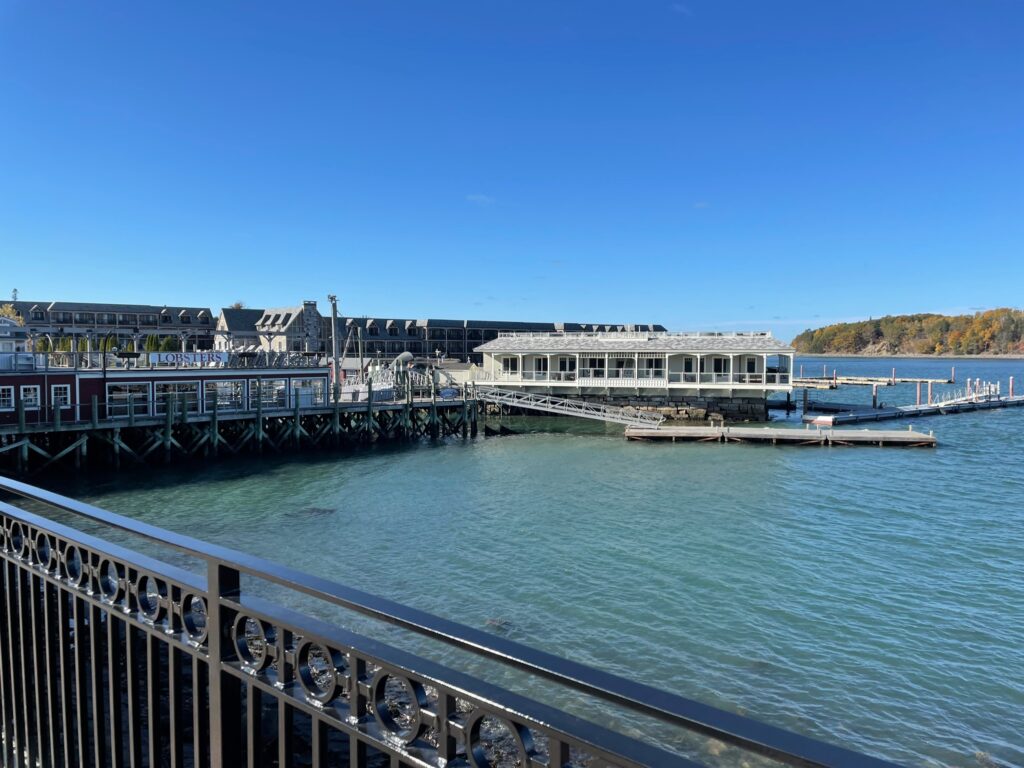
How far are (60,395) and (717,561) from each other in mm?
26852

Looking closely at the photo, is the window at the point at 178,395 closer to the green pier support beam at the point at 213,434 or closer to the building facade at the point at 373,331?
the green pier support beam at the point at 213,434

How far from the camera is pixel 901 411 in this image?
55000 millimetres

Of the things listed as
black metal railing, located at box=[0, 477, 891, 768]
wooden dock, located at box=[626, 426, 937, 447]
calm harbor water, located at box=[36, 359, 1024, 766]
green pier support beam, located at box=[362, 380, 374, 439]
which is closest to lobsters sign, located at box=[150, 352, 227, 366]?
green pier support beam, located at box=[362, 380, 374, 439]

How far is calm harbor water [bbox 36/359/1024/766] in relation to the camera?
11.2 m

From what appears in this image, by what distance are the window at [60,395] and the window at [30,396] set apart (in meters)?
0.56

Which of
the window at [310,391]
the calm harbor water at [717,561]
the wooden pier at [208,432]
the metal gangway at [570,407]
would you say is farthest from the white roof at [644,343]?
the window at [310,391]

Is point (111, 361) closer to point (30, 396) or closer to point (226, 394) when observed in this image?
point (226, 394)

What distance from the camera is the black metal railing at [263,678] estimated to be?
6.13 ft

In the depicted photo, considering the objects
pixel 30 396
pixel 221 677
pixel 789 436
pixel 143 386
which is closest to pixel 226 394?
pixel 143 386

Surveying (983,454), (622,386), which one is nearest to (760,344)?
(622,386)

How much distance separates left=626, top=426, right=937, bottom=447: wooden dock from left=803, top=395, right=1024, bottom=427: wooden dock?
6.56 metres

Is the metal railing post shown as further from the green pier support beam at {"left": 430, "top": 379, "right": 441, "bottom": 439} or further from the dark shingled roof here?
the dark shingled roof

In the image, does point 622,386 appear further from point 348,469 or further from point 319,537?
point 319,537

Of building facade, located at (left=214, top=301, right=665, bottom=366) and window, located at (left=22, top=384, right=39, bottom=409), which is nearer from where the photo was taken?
window, located at (left=22, top=384, right=39, bottom=409)
